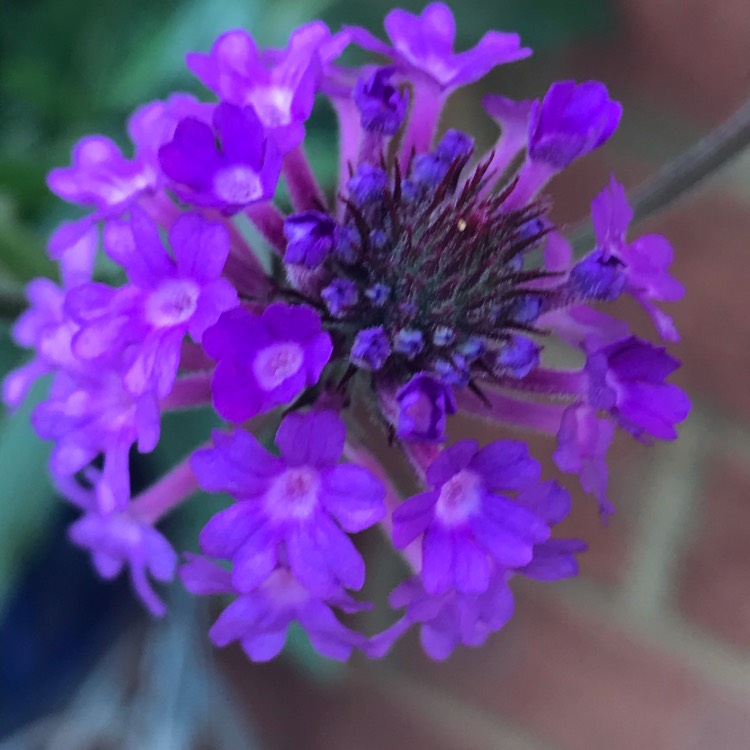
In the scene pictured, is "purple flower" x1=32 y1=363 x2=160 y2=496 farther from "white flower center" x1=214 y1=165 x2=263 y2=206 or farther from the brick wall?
the brick wall

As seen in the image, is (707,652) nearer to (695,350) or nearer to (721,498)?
(721,498)

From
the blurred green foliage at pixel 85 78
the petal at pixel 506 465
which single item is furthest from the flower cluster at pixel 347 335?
the blurred green foliage at pixel 85 78

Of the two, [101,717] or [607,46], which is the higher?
[607,46]

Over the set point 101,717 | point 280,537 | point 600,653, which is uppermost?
point 280,537

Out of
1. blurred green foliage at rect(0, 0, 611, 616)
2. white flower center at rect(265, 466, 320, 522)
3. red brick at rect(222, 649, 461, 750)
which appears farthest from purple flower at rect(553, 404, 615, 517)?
red brick at rect(222, 649, 461, 750)

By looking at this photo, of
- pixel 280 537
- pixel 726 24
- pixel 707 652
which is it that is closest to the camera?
pixel 280 537

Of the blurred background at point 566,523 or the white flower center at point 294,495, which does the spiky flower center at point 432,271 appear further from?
the blurred background at point 566,523

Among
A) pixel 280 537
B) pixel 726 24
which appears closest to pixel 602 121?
pixel 280 537

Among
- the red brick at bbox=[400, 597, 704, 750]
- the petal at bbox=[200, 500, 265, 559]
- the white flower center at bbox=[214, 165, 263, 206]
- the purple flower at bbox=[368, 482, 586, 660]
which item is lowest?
the red brick at bbox=[400, 597, 704, 750]
